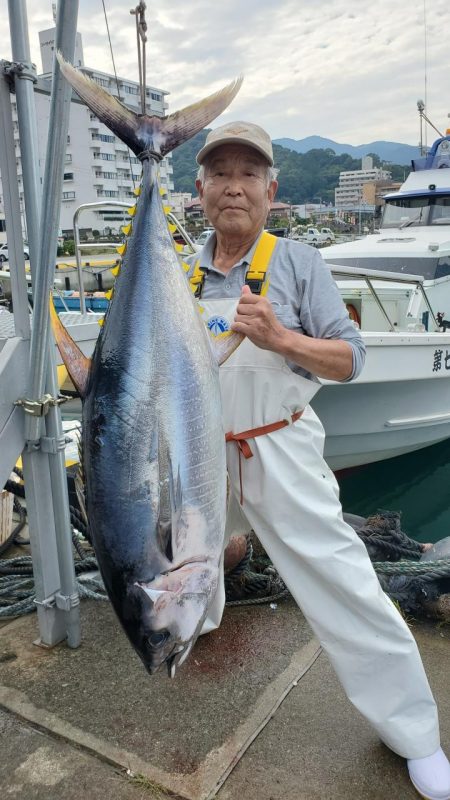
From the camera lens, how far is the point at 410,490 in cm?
719

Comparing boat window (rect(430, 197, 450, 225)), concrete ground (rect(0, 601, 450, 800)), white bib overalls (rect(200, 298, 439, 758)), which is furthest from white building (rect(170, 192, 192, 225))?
boat window (rect(430, 197, 450, 225))

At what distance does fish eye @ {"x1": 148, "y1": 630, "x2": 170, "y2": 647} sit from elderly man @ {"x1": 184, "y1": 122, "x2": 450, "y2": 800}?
635mm

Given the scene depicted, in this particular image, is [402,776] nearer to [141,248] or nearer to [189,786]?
[189,786]

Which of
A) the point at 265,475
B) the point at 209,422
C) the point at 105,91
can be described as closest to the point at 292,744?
the point at 265,475

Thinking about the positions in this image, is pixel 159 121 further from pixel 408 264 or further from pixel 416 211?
pixel 416 211

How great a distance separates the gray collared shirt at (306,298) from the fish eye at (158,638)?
0.95 m

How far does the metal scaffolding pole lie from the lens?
67.5 inches

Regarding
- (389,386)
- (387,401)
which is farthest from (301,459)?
(387,401)

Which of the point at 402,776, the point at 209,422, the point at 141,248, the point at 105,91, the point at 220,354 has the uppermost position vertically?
the point at 105,91

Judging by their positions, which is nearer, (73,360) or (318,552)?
(73,360)

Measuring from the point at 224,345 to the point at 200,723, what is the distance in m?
1.40

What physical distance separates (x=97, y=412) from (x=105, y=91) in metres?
0.86

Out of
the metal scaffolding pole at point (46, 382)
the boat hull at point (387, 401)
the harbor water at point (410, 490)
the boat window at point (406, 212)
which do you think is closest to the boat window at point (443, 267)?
the boat hull at point (387, 401)

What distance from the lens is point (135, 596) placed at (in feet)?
4.60
